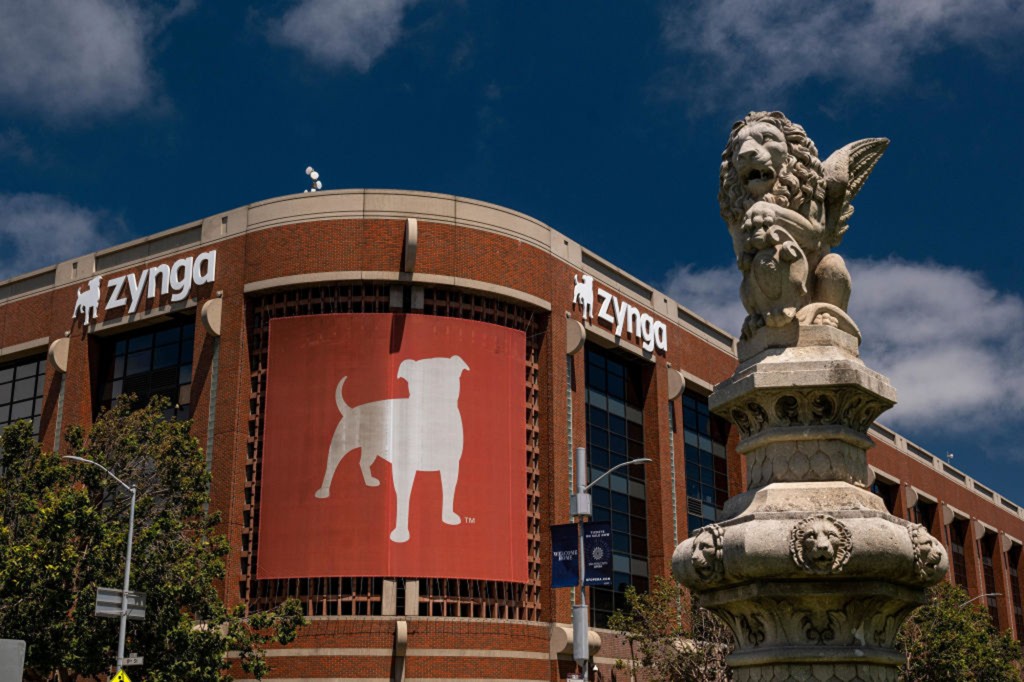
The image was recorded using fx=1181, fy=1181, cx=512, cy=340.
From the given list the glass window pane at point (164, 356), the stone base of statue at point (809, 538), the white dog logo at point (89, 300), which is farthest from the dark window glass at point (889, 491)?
the stone base of statue at point (809, 538)

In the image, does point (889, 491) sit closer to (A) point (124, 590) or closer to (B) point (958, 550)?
(B) point (958, 550)

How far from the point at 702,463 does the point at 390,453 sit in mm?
21308

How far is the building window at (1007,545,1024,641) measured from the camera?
313ft

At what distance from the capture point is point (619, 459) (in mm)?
54344

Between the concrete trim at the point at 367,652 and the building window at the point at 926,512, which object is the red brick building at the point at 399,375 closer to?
the concrete trim at the point at 367,652

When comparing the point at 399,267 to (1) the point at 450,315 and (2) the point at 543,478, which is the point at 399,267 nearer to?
(1) the point at 450,315

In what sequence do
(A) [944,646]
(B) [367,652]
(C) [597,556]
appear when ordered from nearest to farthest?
(C) [597,556]
(B) [367,652]
(A) [944,646]

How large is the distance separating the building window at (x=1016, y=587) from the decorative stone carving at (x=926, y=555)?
93.8 metres

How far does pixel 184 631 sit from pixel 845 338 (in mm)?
27815

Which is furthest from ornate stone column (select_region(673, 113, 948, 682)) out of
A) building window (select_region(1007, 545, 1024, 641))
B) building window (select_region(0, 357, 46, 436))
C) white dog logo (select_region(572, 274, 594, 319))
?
building window (select_region(1007, 545, 1024, 641))

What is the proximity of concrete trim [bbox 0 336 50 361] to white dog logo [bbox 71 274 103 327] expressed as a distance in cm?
214

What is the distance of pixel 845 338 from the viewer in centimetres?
917

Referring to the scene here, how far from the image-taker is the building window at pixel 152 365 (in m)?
49.7

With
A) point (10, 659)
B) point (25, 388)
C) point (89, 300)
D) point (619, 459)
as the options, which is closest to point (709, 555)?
point (10, 659)
